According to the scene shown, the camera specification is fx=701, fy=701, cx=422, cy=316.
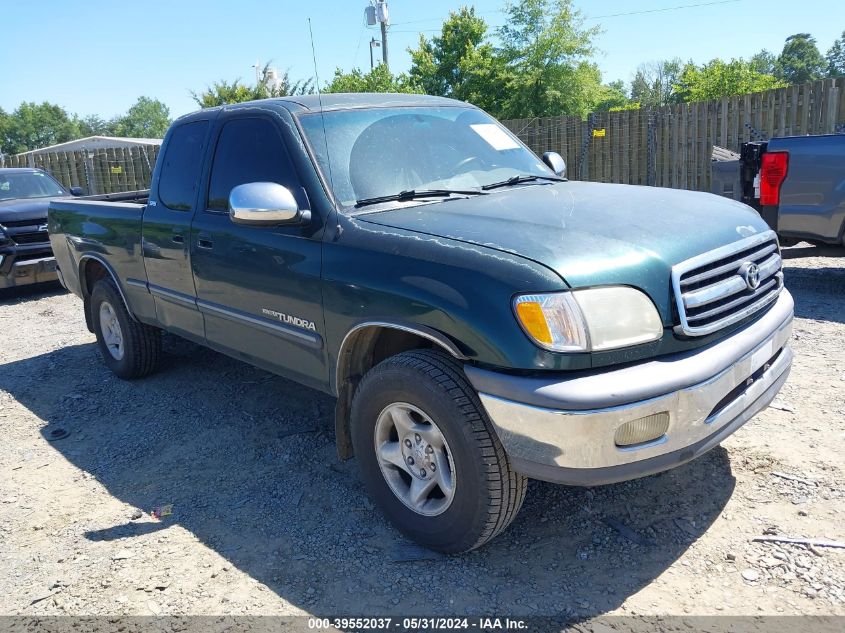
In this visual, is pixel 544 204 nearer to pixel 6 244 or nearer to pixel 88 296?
pixel 88 296

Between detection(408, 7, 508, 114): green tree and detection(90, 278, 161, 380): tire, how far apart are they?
29321 millimetres

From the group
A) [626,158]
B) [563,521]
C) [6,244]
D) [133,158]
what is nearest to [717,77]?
[626,158]

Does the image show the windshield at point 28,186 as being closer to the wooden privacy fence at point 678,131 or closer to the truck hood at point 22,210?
the truck hood at point 22,210

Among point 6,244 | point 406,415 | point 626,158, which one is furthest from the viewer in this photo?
point 626,158

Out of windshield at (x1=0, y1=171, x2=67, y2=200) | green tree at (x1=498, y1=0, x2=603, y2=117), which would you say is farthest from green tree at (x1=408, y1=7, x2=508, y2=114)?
windshield at (x1=0, y1=171, x2=67, y2=200)

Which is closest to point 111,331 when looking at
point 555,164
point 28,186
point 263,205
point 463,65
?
point 263,205

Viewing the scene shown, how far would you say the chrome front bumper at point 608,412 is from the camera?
8.22ft

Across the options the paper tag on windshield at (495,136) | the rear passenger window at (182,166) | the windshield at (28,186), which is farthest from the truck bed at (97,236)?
the windshield at (28,186)

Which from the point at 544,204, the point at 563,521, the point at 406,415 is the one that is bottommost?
the point at 563,521

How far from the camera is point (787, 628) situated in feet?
8.27

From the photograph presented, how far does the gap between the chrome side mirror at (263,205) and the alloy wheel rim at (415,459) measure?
1061mm

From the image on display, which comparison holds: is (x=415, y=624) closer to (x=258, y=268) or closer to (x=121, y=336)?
(x=258, y=268)

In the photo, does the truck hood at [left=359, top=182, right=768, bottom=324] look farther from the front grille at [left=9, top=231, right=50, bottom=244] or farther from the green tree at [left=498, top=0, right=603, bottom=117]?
the green tree at [left=498, top=0, right=603, bottom=117]

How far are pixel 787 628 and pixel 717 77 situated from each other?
165ft
